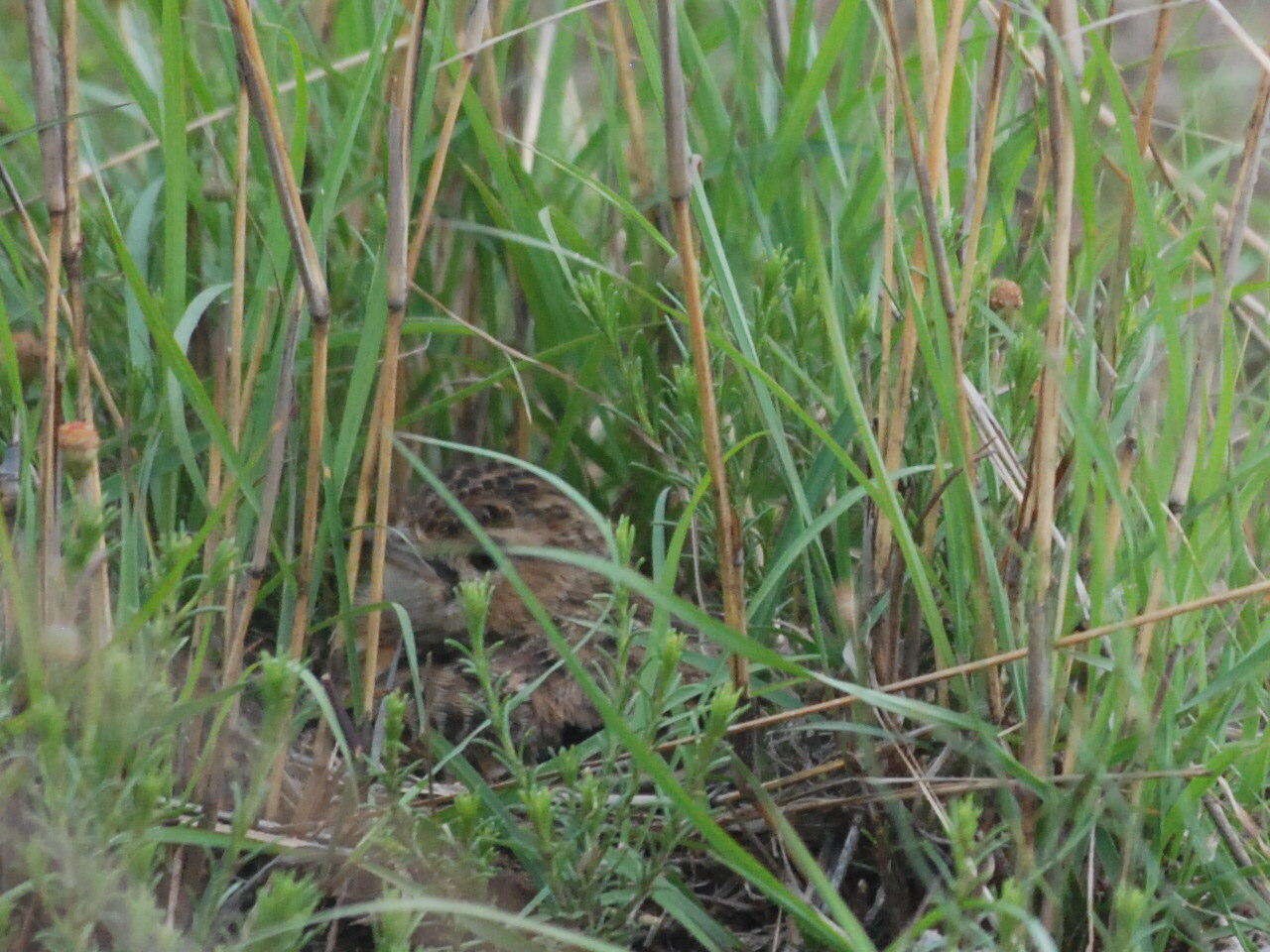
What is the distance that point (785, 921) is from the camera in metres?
2.31

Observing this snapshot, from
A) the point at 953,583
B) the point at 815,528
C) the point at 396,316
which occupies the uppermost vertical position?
the point at 396,316

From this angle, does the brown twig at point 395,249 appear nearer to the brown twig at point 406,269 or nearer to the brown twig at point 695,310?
the brown twig at point 406,269

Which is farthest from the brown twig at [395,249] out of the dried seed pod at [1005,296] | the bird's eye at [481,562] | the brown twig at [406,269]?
the dried seed pod at [1005,296]

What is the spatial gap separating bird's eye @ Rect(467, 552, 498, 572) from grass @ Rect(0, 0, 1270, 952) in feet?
0.97

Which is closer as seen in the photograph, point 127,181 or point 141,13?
point 127,181

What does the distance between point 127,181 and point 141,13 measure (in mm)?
642

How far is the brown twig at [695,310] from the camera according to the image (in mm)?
2004

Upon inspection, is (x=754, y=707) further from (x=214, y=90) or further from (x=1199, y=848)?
(x=214, y=90)

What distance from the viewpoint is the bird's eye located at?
10.7ft

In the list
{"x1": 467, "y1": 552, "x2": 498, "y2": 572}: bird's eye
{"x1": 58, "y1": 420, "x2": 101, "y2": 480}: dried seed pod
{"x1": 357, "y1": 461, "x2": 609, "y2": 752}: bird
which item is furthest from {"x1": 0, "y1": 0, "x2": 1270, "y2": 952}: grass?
{"x1": 467, "y1": 552, "x2": 498, "y2": 572}: bird's eye

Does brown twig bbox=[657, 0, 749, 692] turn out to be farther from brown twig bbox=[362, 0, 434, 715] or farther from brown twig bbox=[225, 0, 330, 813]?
brown twig bbox=[225, 0, 330, 813]

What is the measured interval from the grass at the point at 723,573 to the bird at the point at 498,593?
13 cm

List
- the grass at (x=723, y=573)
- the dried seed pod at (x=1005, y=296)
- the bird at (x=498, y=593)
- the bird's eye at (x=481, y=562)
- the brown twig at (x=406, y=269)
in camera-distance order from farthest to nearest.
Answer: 1. the bird's eye at (x=481, y=562)
2. the bird at (x=498, y=593)
3. the dried seed pod at (x=1005, y=296)
4. the brown twig at (x=406, y=269)
5. the grass at (x=723, y=573)

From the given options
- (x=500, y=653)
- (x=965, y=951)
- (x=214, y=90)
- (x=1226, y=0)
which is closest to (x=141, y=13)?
(x=214, y=90)
